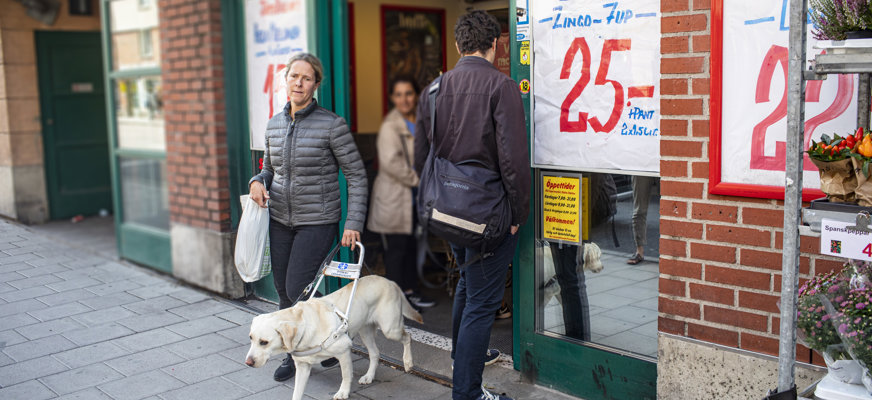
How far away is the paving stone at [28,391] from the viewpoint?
14.6ft

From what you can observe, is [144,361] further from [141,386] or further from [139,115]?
[139,115]

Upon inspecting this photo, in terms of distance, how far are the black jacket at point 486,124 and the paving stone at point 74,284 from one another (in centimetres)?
334

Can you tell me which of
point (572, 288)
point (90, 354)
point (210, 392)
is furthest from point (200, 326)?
point (572, 288)

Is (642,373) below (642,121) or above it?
below

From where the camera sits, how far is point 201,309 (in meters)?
6.20

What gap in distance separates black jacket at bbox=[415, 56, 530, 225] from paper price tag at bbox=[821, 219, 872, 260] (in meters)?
1.40

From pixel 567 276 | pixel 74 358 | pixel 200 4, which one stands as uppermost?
pixel 200 4

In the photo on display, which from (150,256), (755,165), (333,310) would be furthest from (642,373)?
→ (150,256)

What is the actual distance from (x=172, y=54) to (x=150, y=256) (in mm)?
1950

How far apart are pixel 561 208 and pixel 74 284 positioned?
412 centimetres

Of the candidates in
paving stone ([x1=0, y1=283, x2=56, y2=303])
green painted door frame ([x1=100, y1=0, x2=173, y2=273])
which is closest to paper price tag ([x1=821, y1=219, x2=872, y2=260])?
paving stone ([x1=0, y1=283, x2=56, y2=303])

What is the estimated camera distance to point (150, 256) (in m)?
7.55

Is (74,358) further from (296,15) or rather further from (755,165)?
(755,165)

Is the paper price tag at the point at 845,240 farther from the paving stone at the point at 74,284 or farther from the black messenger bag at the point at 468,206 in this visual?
the paving stone at the point at 74,284
